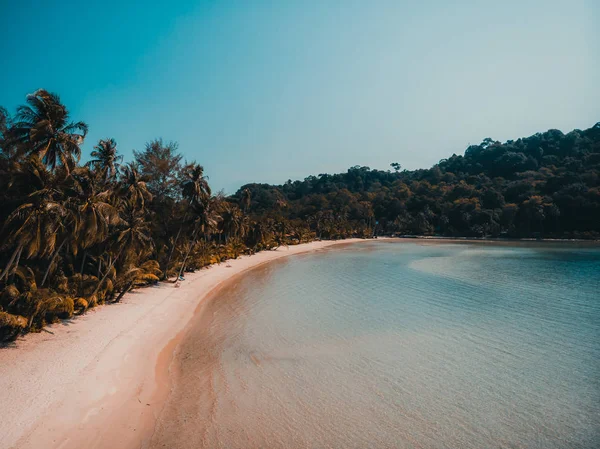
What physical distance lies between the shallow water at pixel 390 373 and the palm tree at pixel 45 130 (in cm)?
1062

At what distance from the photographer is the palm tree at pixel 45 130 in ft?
49.2

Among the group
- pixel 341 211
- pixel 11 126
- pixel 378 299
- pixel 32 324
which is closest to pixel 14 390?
pixel 32 324

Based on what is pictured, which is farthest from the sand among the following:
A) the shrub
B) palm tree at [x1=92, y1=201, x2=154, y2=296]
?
palm tree at [x1=92, y1=201, x2=154, y2=296]

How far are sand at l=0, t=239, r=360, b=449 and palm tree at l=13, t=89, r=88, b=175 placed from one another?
7493 millimetres

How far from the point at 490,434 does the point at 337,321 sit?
10725 millimetres

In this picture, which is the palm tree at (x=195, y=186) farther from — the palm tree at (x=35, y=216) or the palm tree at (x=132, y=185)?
the palm tree at (x=35, y=216)

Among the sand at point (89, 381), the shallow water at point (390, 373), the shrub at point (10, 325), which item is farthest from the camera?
the shrub at point (10, 325)

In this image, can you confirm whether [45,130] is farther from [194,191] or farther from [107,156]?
[194,191]

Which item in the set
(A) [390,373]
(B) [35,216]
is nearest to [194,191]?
(B) [35,216]

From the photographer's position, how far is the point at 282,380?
11.5 m

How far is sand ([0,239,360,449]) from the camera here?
8016 millimetres

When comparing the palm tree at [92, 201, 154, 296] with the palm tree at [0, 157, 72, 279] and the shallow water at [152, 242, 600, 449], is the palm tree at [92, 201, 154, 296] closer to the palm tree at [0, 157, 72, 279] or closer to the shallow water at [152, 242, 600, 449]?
the shallow water at [152, 242, 600, 449]

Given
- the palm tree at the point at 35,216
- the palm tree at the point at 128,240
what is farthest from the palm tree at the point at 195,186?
the palm tree at the point at 35,216

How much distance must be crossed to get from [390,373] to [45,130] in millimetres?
17962
